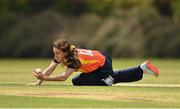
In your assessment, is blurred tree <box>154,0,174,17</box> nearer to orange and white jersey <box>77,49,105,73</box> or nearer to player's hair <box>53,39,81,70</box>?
orange and white jersey <box>77,49,105,73</box>

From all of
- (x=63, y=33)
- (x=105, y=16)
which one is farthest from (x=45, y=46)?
(x=105, y=16)

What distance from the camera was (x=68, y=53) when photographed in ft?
46.5

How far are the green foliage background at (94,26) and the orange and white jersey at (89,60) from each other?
89.9 feet

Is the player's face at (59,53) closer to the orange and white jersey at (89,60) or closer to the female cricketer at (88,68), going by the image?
the female cricketer at (88,68)

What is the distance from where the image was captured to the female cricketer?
1418 cm

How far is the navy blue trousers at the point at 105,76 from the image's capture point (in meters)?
14.9

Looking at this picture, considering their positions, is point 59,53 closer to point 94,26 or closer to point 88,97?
point 88,97

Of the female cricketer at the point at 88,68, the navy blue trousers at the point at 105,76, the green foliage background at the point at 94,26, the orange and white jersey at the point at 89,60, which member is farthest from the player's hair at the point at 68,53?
the green foliage background at the point at 94,26

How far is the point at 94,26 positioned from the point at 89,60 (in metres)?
30.9

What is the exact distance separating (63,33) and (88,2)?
4874 millimetres

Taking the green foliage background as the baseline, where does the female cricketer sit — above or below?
above

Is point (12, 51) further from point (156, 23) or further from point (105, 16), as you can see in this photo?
point (156, 23)

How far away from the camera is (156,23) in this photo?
4306cm

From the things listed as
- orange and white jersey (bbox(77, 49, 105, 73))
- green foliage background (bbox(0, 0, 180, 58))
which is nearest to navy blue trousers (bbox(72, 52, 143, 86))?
orange and white jersey (bbox(77, 49, 105, 73))
